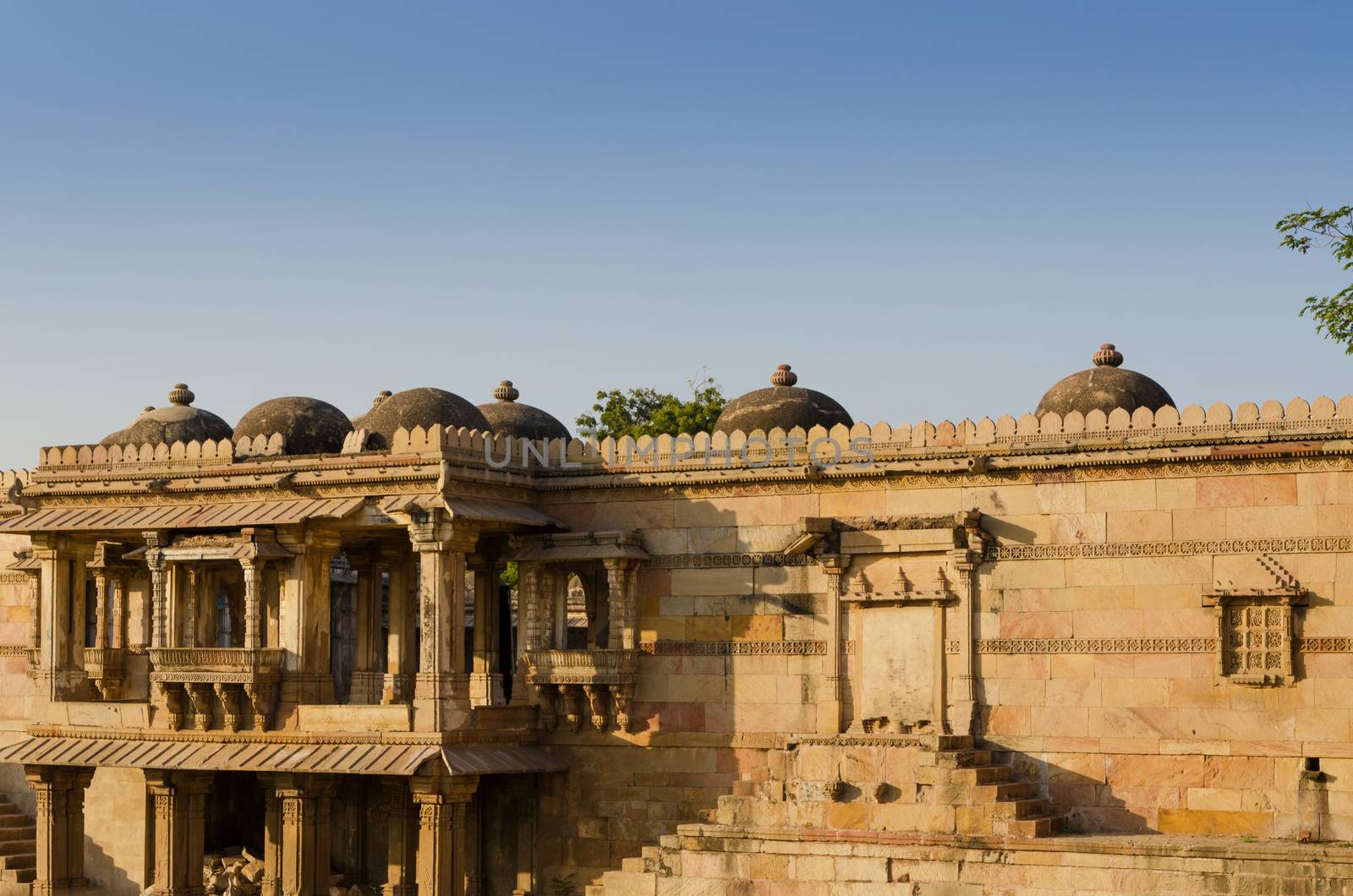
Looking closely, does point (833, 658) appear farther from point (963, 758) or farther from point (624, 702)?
point (624, 702)

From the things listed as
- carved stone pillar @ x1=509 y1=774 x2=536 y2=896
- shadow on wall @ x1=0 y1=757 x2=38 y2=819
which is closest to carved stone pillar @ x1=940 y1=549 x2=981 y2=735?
carved stone pillar @ x1=509 y1=774 x2=536 y2=896

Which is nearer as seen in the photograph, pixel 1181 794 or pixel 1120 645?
pixel 1181 794

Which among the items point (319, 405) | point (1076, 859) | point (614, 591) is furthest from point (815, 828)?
point (319, 405)

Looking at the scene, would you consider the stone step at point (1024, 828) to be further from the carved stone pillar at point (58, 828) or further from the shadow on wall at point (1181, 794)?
the carved stone pillar at point (58, 828)


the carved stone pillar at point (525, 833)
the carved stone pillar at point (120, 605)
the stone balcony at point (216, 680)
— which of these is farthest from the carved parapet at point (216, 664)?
the carved stone pillar at point (120, 605)

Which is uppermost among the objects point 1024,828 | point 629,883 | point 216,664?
point 216,664

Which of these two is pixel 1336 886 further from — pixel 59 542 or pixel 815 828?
pixel 59 542

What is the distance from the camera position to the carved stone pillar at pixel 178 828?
80.2ft

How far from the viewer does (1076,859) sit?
63.9ft

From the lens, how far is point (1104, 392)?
888 inches

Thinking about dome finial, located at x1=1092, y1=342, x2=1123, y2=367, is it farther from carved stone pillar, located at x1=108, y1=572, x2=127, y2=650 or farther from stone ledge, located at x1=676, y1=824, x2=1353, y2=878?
carved stone pillar, located at x1=108, y1=572, x2=127, y2=650

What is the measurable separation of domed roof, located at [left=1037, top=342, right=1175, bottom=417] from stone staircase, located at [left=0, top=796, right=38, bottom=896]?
13.3m

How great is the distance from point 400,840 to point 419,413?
16.4 feet

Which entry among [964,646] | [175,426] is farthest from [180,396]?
[964,646]
